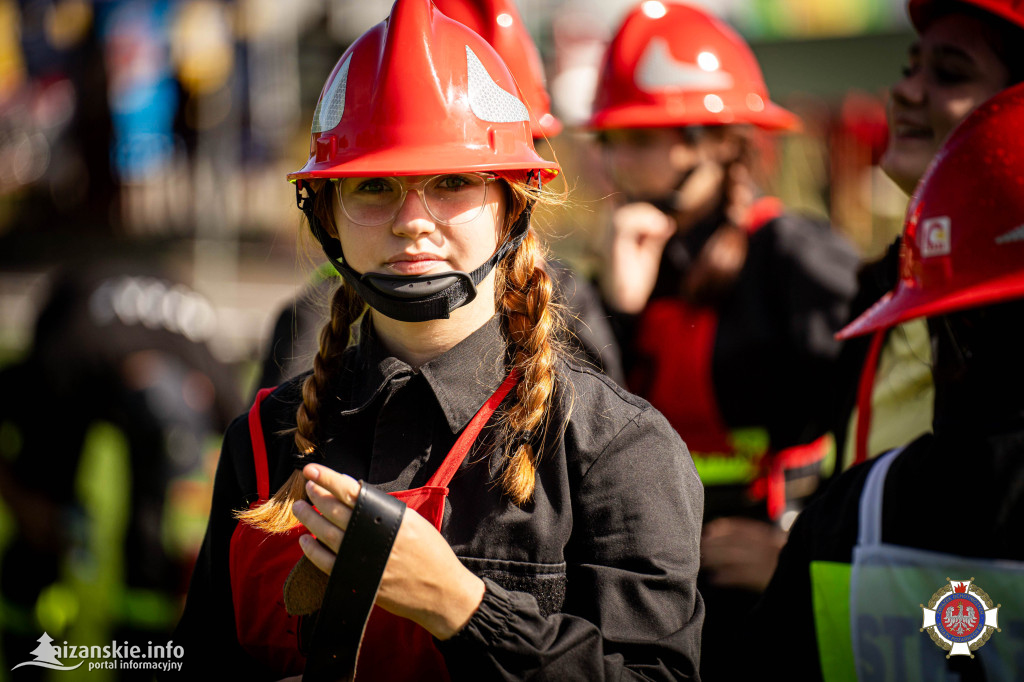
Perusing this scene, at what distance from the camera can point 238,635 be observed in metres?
1.96

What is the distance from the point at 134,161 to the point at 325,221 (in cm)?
1070

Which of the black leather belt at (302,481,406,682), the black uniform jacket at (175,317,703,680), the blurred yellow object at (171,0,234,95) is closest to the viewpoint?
the black leather belt at (302,481,406,682)

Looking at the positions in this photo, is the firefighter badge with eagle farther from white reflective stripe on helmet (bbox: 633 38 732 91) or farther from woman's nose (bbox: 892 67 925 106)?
white reflective stripe on helmet (bbox: 633 38 732 91)

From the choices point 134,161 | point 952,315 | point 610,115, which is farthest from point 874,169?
point 952,315

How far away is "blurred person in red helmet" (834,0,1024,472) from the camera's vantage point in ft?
8.93

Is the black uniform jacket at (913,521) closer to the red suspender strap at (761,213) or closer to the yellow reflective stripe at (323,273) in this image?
the yellow reflective stripe at (323,273)

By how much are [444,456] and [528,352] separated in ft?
0.91

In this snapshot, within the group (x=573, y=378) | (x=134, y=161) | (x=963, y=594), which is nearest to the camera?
(x=963, y=594)

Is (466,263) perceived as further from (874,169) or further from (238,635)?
(874,169)

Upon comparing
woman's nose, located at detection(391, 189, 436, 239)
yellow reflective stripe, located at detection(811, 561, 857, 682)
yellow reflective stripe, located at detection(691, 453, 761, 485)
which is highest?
woman's nose, located at detection(391, 189, 436, 239)

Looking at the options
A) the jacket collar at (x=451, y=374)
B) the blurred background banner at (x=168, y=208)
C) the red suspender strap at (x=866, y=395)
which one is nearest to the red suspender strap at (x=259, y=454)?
the jacket collar at (x=451, y=374)

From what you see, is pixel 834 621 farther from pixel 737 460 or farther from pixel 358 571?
pixel 737 460

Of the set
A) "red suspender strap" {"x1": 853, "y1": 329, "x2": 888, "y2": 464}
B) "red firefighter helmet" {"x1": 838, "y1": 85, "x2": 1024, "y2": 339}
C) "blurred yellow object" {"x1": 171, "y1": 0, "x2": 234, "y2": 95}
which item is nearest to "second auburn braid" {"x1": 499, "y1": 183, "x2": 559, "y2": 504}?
"red firefighter helmet" {"x1": 838, "y1": 85, "x2": 1024, "y2": 339}

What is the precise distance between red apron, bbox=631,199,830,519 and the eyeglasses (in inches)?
76.4
